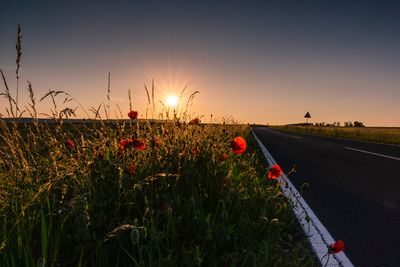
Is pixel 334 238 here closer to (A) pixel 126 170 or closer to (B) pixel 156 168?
(B) pixel 156 168

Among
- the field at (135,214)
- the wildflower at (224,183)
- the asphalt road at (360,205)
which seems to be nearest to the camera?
the field at (135,214)

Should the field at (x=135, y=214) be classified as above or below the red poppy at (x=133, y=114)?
below

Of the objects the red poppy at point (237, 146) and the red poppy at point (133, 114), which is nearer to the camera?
the red poppy at point (237, 146)

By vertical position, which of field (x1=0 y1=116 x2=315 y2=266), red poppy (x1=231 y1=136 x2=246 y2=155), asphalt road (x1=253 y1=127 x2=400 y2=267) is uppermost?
red poppy (x1=231 y1=136 x2=246 y2=155)

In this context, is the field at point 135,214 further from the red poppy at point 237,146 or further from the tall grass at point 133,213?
the red poppy at point 237,146

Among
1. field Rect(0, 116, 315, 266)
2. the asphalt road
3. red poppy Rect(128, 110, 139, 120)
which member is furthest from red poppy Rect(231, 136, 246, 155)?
the asphalt road

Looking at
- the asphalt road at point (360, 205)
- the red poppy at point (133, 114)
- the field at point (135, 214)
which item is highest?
the red poppy at point (133, 114)

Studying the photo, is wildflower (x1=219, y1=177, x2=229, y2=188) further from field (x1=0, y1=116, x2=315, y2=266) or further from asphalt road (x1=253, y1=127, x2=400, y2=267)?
asphalt road (x1=253, y1=127, x2=400, y2=267)

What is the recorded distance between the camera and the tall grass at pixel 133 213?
241 cm

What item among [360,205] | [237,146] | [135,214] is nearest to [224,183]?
[237,146]

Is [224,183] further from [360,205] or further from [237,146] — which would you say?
[360,205]

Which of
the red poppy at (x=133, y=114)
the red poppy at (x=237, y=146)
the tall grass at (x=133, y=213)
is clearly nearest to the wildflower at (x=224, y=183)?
the tall grass at (x=133, y=213)

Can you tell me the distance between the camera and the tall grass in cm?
241

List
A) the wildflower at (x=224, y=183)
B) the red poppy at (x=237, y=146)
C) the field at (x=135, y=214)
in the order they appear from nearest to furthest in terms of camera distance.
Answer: the field at (x=135, y=214)
the red poppy at (x=237, y=146)
the wildflower at (x=224, y=183)
